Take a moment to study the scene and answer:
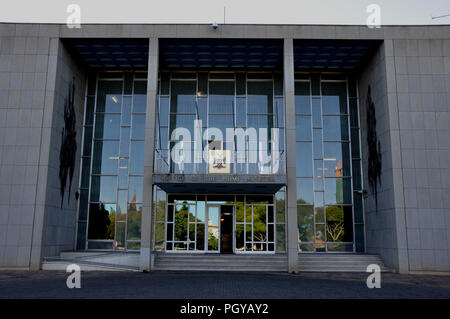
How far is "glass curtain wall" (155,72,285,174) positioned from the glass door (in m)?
2.69

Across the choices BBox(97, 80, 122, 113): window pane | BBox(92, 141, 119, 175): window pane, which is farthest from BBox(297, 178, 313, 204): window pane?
BBox(97, 80, 122, 113): window pane

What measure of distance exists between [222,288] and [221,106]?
12.1 meters

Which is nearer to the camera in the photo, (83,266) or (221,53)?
(83,266)

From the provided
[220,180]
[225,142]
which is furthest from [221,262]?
[225,142]

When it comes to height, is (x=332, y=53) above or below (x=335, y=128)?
above

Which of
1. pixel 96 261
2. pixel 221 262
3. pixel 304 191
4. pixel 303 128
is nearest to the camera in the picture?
pixel 221 262

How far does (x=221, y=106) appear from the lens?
828 inches

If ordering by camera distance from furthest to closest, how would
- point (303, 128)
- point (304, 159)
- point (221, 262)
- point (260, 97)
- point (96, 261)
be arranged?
1. point (260, 97)
2. point (303, 128)
3. point (304, 159)
4. point (96, 261)
5. point (221, 262)

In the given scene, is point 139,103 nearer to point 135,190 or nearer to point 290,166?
point 135,190

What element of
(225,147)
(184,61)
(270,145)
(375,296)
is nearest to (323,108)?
(270,145)

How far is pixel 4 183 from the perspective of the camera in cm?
1666

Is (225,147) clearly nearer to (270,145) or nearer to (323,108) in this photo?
(270,145)

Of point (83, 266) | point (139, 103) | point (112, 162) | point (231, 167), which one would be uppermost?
point (139, 103)
